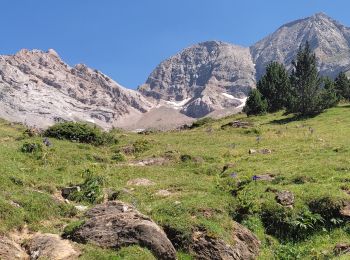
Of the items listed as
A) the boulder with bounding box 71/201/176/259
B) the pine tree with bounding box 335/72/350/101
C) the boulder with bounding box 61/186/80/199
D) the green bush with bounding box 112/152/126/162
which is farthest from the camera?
the pine tree with bounding box 335/72/350/101

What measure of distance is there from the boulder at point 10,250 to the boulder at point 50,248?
24 cm

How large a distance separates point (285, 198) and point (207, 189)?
13.7 feet

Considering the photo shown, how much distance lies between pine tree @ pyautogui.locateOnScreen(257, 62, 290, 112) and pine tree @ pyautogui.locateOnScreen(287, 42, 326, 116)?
402 inches

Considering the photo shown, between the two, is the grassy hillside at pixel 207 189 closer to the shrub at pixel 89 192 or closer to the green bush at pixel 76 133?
the shrub at pixel 89 192

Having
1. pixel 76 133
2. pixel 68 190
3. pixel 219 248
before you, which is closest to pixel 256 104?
pixel 76 133

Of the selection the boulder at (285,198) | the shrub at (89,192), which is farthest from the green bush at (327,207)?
the shrub at (89,192)

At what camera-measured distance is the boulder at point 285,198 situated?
18.8 metres

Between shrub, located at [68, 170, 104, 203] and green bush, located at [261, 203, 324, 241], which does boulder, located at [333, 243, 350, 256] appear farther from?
shrub, located at [68, 170, 104, 203]

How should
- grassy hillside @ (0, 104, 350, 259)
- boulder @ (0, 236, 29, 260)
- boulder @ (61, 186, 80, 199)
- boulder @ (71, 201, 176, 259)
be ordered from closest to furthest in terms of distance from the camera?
boulder @ (0, 236, 29, 260) < boulder @ (71, 201, 176, 259) < grassy hillside @ (0, 104, 350, 259) < boulder @ (61, 186, 80, 199)

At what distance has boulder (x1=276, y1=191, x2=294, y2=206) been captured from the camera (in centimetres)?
1877

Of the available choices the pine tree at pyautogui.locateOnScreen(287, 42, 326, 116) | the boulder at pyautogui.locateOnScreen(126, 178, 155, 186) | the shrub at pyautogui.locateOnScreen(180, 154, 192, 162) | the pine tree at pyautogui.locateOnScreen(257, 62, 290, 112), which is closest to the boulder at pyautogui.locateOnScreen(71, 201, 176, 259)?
the boulder at pyautogui.locateOnScreen(126, 178, 155, 186)

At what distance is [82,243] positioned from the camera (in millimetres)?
13820

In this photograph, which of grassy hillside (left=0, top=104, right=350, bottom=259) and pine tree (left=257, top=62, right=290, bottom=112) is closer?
grassy hillside (left=0, top=104, right=350, bottom=259)

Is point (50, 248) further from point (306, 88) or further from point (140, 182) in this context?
point (306, 88)
